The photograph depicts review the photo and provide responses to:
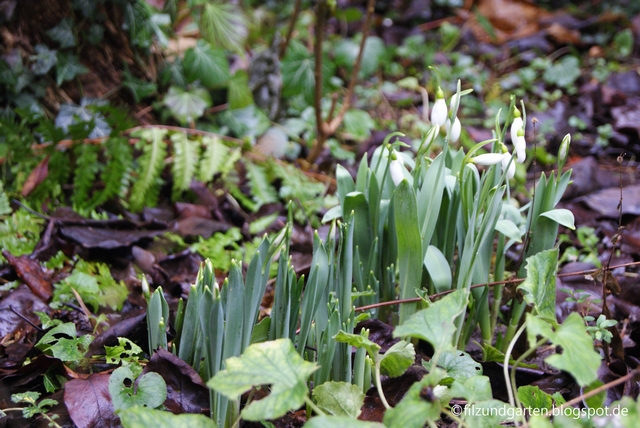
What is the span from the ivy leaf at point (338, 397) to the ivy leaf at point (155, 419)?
0.26 m

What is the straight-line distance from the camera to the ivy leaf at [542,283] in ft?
3.92

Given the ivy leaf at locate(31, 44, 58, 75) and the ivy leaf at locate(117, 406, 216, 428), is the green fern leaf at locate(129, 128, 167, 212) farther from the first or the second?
the ivy leaf at locate(117, 406, 216, 428)

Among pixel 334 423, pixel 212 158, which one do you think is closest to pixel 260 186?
pixel 212 158

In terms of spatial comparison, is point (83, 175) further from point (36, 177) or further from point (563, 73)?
point (563, 73)

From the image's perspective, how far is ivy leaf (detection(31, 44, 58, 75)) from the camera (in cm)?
241

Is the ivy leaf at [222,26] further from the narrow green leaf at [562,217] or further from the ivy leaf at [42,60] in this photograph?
the narrow green leaf at [562,217]

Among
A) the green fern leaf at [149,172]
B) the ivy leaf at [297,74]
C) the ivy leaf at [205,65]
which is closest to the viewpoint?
the green fern leaf at [149,172]

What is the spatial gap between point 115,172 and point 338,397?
1447 millimetres

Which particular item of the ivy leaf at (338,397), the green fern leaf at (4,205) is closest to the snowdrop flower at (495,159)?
the ivy leaf at (338,397)

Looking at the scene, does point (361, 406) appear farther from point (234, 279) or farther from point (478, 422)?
point (234, 279)

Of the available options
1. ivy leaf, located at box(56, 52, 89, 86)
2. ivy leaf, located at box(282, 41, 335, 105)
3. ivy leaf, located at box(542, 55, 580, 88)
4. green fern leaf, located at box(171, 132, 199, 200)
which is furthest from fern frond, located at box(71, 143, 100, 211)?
ivy leaf, located at box(542, 55, 580, 88)

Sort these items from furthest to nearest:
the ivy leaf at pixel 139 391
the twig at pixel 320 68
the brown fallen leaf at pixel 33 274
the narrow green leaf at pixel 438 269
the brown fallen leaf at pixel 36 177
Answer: the twig at pixel 320 68
the brown fallen leaf at pixel 36 177
the brown fallen leaf at pixel 33 274
the narrow green leaf at pixel 438 269
the ivy leaf at pixel 139 391

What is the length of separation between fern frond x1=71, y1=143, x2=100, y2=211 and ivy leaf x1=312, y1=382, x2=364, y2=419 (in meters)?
1.40

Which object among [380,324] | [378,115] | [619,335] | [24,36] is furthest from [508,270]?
[24,36]
